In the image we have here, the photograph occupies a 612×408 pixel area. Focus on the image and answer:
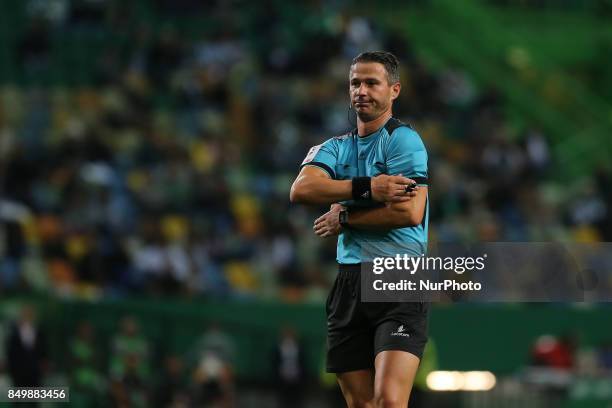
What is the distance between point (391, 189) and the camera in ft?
22.6

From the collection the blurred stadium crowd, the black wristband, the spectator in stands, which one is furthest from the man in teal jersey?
the blurred stadium crowd

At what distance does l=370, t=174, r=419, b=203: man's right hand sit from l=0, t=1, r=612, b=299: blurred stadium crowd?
32.3 feet

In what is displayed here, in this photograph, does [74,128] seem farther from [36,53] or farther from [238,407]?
[238,407]

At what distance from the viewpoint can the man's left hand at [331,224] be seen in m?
7.23

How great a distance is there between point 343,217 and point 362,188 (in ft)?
0.79

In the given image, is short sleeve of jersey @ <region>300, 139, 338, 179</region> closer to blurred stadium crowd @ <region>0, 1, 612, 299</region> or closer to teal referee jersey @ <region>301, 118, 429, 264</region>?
teal referee jersey @ <region>301, 118, 429, 264</region>

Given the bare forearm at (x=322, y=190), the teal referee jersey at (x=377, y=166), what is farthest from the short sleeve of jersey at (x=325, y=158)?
the bare forearm at (x=322, y=190)

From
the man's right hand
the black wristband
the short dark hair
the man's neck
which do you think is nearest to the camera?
the man's right hand

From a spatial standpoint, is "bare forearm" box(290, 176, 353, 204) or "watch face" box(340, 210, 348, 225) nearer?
"bare forearm" box(290, 176, 353, 204)

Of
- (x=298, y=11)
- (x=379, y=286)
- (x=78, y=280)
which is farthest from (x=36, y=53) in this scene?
(x=379, y=286)

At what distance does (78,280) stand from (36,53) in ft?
23.4

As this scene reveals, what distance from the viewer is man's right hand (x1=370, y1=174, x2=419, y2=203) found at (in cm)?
689

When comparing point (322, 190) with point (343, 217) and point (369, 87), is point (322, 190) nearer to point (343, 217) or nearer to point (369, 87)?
point (343, 217)

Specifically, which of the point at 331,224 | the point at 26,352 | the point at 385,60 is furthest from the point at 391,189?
the point at 26,352
